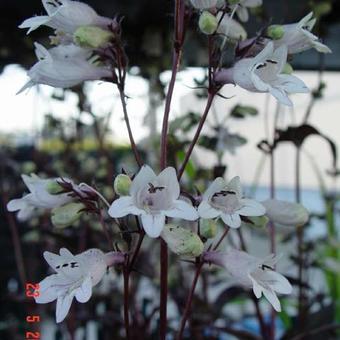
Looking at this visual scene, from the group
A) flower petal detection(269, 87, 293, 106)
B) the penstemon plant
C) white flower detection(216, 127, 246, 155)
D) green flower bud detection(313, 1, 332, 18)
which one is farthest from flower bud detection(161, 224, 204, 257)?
green flower bud detection(313, 1, 332, 18)

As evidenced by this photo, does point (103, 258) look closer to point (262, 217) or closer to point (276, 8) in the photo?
point (262, 217)

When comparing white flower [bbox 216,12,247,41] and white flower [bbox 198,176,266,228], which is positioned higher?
white flower [bbox 216,12,247,41]

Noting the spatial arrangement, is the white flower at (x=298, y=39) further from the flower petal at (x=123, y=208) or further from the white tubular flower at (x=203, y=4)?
the flower petal at (x=123, y=208)

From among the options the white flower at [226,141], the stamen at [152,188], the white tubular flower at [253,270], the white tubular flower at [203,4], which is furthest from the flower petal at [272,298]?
the white flower at [226,141]

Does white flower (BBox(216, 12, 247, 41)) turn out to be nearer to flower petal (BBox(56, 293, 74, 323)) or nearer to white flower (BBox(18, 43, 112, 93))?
white flower (BBox(18, 43, 112, 93))

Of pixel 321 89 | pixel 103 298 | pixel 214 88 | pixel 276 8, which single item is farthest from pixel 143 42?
pixel 214 88

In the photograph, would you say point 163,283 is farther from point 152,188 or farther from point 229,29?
point 229,29

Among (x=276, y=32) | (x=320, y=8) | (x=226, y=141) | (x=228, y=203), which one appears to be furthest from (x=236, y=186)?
(x=320, y=8)

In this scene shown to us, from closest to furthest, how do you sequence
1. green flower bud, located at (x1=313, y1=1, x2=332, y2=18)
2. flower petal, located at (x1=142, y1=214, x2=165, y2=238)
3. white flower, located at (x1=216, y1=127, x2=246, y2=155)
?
flower petal, located at (x1=142, y1=214, x2=165, y2=238) < white flower, located at (x1=216, y1=127, x2=246, y2=155) < green flower bud, located at (x1=313, y1=1, x2=332, y2=18)
